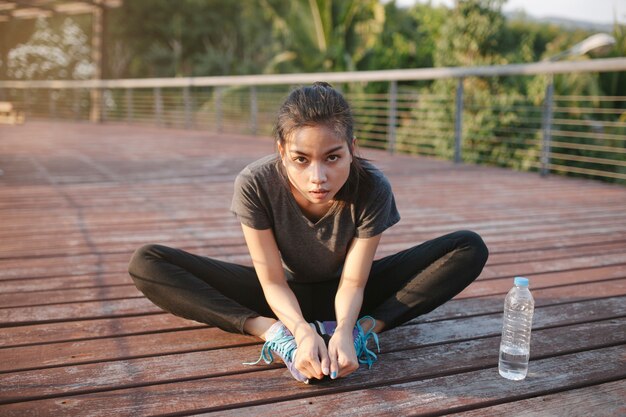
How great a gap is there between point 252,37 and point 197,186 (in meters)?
17.0

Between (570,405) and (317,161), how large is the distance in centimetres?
88

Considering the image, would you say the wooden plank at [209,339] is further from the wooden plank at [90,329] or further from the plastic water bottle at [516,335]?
the plastic water bottle at [516,335]

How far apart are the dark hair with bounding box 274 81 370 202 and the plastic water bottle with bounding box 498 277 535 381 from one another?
24.3 inches

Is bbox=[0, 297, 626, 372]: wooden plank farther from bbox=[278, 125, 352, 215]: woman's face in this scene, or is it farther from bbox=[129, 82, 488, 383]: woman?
bbox=[278, 125, 352, 215]: woman's face

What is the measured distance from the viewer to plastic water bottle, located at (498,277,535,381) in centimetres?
168

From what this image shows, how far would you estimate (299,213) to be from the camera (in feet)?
6.02

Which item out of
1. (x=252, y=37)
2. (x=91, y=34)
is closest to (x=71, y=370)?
(x=252, y=37)

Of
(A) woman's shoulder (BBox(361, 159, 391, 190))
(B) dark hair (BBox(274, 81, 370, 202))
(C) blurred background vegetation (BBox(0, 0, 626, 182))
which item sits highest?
(C) blurred background vegetation (BBox(0, 0, 626, 182))

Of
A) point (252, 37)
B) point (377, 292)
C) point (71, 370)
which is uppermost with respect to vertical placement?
point (252, 37)

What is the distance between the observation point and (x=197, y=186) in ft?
16.4

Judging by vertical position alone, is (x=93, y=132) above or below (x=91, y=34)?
below

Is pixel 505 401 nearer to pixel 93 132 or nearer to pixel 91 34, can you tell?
pixel 93 132

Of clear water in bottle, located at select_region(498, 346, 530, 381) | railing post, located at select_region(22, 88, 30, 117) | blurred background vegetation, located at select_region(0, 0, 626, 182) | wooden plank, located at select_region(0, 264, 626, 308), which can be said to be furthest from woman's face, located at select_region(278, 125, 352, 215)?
railing post, located at select_region(22, 88, 30, 117)

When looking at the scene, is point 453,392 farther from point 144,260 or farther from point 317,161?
point 144,260
